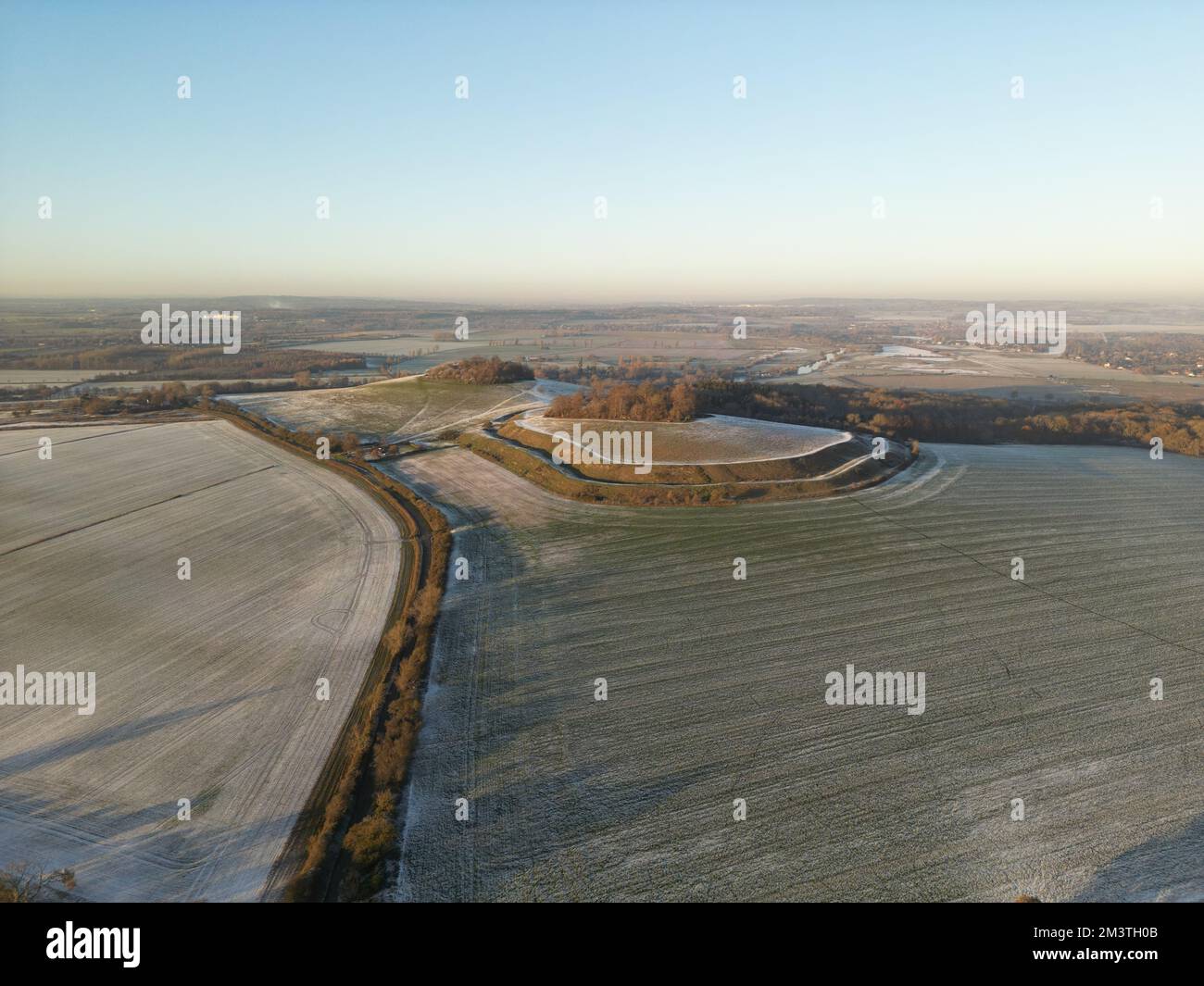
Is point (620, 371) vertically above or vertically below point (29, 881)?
above

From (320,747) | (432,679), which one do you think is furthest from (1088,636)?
(320,747)

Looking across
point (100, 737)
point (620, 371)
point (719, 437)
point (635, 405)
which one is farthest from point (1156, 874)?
point (620, 371)

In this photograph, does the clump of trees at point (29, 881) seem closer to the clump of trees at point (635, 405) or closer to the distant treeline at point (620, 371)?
the clump of trees at point (635, 405)

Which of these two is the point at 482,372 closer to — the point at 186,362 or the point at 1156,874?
the point at 186,362

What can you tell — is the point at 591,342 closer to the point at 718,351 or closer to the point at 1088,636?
the point at 718,351

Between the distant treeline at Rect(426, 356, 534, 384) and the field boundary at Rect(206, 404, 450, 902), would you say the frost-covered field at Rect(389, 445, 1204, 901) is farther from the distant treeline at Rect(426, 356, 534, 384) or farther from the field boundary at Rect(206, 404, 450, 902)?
the distant treeline at Rect(426, 356, 534, 384)
